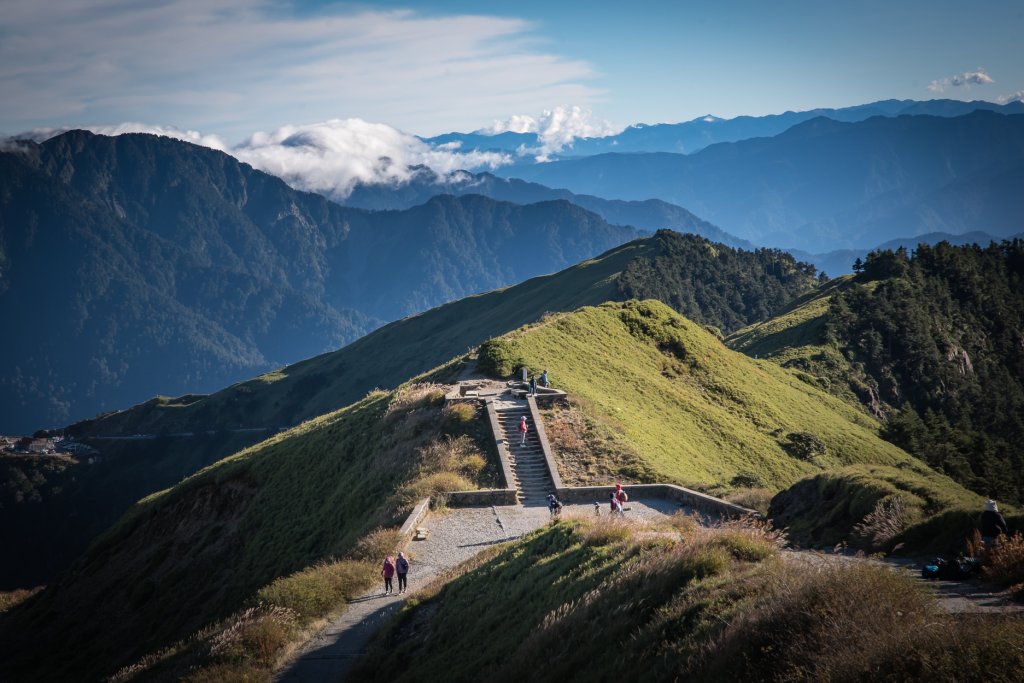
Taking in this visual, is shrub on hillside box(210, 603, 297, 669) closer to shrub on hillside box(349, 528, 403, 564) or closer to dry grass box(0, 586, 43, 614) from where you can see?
shrub on hillside box(349, 528, 403, 564)

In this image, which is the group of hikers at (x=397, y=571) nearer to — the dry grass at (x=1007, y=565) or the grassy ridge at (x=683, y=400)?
the dry grass at (x=1007, y=565)

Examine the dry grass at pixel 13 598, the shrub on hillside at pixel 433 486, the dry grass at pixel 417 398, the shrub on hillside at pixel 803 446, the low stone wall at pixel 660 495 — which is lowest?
the dry grass at pixel 13 598

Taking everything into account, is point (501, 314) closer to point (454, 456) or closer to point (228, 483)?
point (228, 483)

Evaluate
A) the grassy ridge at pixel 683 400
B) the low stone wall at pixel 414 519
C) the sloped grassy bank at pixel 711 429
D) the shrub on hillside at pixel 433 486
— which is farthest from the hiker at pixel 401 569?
the grassy ridge at pixel 683 400

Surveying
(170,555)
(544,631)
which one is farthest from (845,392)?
(544,631)

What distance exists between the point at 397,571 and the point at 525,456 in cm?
1183

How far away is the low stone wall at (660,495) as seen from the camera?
1043 inches

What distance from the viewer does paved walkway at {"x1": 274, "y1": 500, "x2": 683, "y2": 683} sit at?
16516 mm

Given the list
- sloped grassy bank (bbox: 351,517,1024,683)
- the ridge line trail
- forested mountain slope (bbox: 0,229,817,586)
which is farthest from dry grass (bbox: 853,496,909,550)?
forested mountain slope (bbox: 0,229,817,586)

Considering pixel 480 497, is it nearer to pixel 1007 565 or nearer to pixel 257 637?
pixel 257 637

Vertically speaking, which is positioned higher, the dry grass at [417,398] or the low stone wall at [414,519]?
the dry grass at [417,398]

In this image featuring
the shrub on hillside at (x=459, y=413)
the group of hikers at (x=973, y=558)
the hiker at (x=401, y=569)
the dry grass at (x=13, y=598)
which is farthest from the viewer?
the dry grass at (x=13, y=598)

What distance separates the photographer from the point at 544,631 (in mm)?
12594

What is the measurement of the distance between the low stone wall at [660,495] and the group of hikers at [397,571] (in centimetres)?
895
